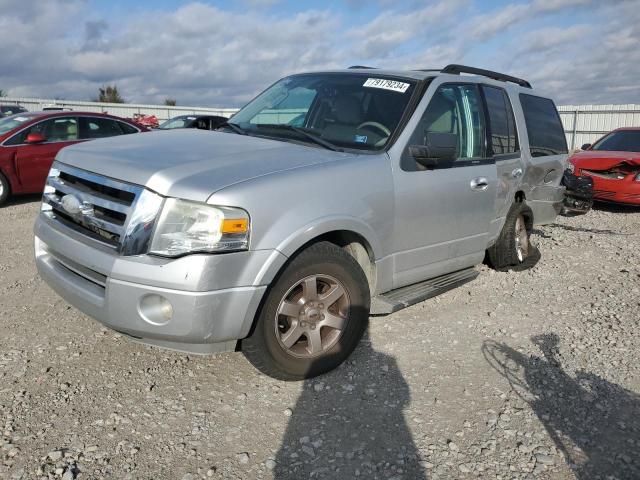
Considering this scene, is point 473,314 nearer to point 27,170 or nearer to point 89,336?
point 89,336

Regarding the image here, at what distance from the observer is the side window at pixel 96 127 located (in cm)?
952

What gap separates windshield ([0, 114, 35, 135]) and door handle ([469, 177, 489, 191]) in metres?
7.70

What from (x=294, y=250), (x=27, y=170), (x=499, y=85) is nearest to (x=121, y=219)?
(x=294, y=250)

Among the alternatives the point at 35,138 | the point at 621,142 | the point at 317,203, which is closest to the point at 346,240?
the point at 317,203

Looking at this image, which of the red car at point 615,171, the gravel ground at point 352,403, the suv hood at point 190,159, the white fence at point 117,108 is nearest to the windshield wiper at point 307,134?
the suv hood at point 190,159

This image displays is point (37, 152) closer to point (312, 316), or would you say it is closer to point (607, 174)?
point (312, 316)

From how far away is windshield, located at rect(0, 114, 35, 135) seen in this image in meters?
8.80

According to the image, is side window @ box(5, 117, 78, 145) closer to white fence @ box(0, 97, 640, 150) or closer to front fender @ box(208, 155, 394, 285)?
front fender @ box(208, 155, 394, 285)

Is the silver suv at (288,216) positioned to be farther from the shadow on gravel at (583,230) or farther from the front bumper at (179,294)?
the shadow on gravel at (583,230)

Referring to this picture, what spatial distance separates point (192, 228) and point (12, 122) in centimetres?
785

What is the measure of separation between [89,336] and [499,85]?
4306mm

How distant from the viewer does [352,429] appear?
9.64 feet

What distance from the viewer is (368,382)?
3.43 m

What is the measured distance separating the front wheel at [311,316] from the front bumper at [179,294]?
151mm
